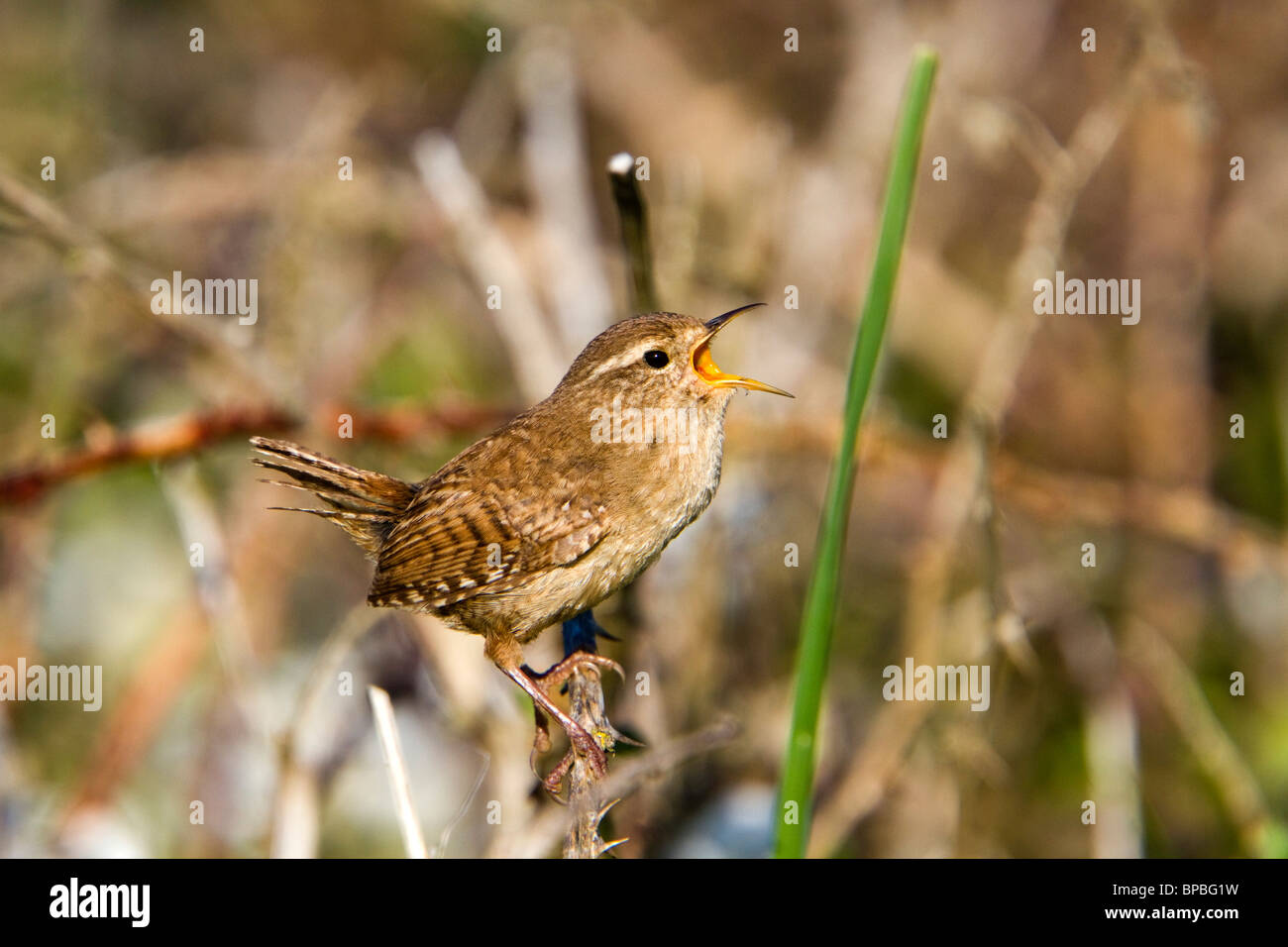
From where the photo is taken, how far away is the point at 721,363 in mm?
4242

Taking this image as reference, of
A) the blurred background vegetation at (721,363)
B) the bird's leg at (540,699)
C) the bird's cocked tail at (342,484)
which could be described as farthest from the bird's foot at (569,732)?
the bird's cocked tail at (342,484)

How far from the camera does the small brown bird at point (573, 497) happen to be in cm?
232

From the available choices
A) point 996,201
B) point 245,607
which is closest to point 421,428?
point 245,607

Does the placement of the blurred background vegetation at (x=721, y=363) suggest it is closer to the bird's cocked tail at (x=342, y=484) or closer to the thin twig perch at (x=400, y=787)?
the thin twig perch at (x=400, y=787)

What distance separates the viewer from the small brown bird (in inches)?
91.5

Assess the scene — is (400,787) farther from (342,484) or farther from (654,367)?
(654,367)

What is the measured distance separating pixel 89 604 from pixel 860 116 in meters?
4.18

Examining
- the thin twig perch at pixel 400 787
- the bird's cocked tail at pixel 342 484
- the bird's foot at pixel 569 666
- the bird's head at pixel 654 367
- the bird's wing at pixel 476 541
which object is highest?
the bird's head at pixel 654 367

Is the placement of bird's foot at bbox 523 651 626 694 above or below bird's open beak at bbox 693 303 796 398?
below

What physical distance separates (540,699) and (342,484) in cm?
80

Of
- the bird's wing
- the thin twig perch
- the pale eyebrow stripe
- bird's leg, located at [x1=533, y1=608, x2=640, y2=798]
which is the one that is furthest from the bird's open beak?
the thin twig perch

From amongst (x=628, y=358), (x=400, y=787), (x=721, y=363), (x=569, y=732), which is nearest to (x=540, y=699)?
(x=569, y=732)

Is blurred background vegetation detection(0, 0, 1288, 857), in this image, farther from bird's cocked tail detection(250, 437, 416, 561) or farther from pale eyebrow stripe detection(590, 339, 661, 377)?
pale eyebrow stripe detection(590, 339, 661, 377)

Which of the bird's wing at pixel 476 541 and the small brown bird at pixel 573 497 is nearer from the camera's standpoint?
the small brown bird at pixel 573 497
